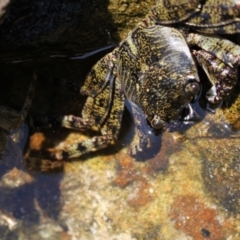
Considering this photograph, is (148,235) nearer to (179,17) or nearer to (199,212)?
(199,212)

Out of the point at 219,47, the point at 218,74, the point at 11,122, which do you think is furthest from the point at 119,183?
the point at 219,47

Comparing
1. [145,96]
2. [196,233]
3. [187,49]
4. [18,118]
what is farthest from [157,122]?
[18,118]

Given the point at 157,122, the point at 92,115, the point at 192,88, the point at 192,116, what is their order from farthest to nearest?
the point at 92,115, the point at 192,116, the point at 157,122, the point at 192,88

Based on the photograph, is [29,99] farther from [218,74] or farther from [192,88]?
[218,74]

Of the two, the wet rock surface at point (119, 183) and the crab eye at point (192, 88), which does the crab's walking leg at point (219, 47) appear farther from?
the wet rock surface at point (119, 183)

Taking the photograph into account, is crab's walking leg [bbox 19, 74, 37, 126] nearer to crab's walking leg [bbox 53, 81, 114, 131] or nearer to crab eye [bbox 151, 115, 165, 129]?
crab's walking leg [bbox 53, 81, 114, 131]

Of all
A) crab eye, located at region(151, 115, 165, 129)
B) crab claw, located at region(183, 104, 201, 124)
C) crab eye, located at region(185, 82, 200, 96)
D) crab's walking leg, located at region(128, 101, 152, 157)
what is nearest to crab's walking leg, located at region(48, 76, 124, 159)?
crab's walking leg, located at region(128, 101, 152, 157)

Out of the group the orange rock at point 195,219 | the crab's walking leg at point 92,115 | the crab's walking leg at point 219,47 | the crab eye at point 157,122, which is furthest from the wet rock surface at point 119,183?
the crab's walking leg at point 219,47
